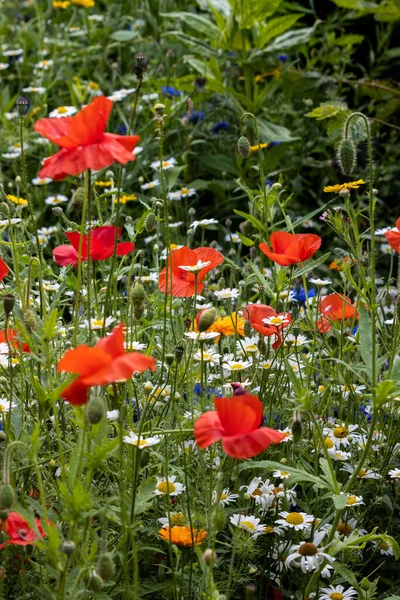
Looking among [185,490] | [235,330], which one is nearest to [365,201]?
[235,330]

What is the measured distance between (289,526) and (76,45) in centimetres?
302

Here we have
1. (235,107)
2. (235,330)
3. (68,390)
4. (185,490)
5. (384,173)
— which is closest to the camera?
(68,390)

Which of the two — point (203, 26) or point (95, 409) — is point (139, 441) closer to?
point (95, 409)

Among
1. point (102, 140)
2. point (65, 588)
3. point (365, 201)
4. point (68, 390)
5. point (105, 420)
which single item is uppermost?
point (102, 140)

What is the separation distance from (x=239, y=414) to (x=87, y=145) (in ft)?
1.26

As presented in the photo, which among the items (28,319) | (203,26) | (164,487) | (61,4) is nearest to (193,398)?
(164,487)

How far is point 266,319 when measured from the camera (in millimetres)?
1595

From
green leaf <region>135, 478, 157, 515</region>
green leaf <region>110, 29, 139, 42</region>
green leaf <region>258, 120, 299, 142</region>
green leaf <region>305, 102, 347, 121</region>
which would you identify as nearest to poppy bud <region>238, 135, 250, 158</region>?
green leaf <region>135, 478, 157, 515</region>

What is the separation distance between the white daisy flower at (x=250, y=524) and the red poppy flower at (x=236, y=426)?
331mm

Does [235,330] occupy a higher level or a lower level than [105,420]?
lower

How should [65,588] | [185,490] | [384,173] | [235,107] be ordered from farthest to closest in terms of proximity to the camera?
[384,173]
[235,107]
[185,490]
[65,588]

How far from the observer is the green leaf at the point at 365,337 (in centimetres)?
131

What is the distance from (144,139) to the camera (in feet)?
11.4

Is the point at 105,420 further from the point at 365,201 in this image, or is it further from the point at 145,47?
the point at 145,47
